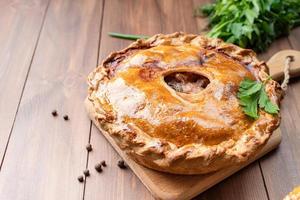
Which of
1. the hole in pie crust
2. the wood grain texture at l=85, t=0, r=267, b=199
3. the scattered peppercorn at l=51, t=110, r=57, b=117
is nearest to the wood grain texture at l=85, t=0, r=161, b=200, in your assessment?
the wood grain texture at l=85, t=0, r=267, b=199

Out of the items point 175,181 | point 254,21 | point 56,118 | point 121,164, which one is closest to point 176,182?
point 175,181

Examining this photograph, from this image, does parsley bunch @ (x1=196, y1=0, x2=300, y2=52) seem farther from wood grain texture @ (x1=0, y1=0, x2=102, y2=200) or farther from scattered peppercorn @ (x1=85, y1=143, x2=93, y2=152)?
scattered peppercorn @ (x1=85, y1=143, x2=93, y2=152)

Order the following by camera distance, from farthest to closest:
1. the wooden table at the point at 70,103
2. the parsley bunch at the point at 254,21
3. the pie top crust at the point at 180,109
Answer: the parsley bunch at the point at 254,21, the wooden table at the point at 70,103, the pie top crust at the point at 180,109

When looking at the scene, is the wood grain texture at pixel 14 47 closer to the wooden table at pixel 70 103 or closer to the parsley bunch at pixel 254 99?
the wooden table at pixel 70 103

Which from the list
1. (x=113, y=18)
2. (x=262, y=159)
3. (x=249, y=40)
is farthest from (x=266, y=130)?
(x=113, y=18)

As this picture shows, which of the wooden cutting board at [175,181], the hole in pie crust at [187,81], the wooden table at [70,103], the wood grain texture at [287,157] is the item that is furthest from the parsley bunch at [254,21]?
the wooden cutting board at [175,181]

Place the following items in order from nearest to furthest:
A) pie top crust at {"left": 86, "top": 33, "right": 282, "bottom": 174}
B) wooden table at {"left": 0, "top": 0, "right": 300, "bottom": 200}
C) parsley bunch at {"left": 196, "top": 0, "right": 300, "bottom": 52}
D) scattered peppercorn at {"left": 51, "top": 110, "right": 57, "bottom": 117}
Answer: pie top crust at {"left": 86, "top": 33, "right": 282, "bottom": 174}, wooden table at {"left": 0, "top": 0, "right": 300, "bottom": 200}, scattered peppercorn at {"left": 51, "top": 110, "right": 57, "bottom": 117}, parsley bunch at {"left": 196, "top": 0, "right": 300, "bottom": 52}

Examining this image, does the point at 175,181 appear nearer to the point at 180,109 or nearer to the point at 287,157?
the point at 180,109
